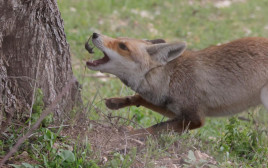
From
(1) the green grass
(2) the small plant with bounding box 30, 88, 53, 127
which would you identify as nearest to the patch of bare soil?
(1) the green grass

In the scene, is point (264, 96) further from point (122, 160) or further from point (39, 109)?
point (39, 109)

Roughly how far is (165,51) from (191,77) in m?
0.50

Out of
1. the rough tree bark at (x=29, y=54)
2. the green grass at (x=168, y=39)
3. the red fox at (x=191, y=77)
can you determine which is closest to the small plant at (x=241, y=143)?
the green grass at (x=168, y=39)

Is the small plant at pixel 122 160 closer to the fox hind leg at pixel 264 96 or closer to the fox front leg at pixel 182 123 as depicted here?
the fox front leg at pixel 182 123

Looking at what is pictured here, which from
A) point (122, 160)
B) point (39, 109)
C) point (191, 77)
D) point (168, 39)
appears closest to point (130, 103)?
point (191, 77)

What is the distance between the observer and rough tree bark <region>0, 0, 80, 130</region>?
14.9 feet

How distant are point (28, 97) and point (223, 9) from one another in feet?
30.3

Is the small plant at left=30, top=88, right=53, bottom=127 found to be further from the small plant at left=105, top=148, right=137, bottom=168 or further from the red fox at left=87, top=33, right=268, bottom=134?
the red fox at left=87, top=33, right=268, bottom=134

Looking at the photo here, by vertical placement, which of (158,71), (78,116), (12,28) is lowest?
(78,116)

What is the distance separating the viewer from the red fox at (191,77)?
556 centimetres

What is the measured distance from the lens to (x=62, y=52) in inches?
205

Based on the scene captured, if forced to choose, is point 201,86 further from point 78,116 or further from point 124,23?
point 124,23

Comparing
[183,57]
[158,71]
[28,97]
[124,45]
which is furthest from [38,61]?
[183,57]

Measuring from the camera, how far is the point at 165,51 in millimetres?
5582
